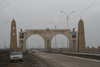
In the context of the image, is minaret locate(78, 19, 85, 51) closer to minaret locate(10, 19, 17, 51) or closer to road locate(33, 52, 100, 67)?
minaret locate(10, 19, 17, 51)

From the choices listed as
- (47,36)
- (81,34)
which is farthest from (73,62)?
(47,36)

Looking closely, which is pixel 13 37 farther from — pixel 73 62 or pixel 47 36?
pixel 73 62

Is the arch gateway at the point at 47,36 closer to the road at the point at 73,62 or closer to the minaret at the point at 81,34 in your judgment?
the minaret at the point at 81,34

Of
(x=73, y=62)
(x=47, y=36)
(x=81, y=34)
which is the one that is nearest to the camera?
(x=73, y=62)

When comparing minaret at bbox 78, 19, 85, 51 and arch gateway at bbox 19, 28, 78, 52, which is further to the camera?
arch gateway at bbox 19, 28, 78, 52

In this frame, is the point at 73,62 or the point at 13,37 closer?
the point at 73,62

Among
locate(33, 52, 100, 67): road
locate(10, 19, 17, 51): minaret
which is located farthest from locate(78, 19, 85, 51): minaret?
locate(33, 52, 100, 67): road

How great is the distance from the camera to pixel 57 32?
83.5 m

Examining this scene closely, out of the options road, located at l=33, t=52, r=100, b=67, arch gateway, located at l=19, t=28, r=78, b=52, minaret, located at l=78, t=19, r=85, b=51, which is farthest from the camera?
arch gateway, located at l=19, t=28, r=78, b=52

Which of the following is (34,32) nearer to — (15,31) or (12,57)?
(15,31)

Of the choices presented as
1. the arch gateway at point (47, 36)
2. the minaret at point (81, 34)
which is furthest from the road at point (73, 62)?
the arch gateway at point (47, 36)

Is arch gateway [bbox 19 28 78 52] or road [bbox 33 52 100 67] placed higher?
arch gateway [bbox 19 28 78 52]

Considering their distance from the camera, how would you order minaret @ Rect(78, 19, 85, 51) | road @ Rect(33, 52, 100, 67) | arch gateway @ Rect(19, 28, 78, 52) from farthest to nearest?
arch gateway @ Rect(19, 28, 78, 52) → minaret @ Rect(78, 19, 85, 51) → road @ Rect(33, 52, 100, 67)

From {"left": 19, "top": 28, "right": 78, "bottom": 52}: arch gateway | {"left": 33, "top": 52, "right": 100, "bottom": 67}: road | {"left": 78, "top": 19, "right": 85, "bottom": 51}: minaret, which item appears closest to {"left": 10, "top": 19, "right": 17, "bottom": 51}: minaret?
{"left": 19, "top": 28, "right": 78, "bottom": 52}: arch gateway
